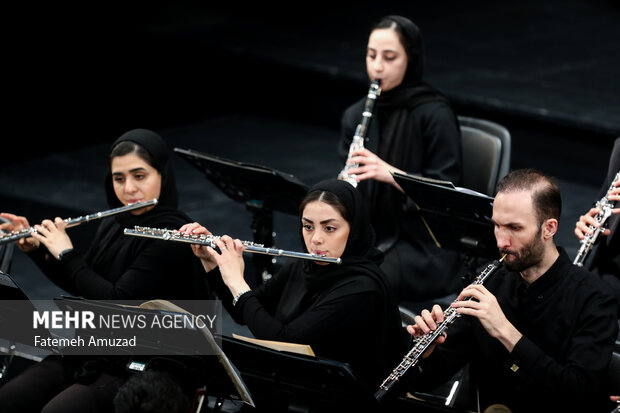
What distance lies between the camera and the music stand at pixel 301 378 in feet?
9.40

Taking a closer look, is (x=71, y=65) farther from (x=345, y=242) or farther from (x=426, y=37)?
(x=345, y=242)

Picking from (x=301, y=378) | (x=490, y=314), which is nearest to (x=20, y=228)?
(x=301, y=378)

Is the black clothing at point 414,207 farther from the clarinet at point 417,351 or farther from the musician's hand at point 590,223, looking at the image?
the clarinet at point 417,351

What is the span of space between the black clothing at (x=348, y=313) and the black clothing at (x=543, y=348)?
6.3 inches

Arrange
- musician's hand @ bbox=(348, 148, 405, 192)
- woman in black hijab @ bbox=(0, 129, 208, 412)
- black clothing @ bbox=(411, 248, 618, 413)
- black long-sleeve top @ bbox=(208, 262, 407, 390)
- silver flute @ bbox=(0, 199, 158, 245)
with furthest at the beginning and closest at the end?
1. musician's hand @ bbox=(348, 148, 405, 192)
2. silver flute @ bbox=(0, 199, 158, 245)
3. woman in black hijab @ bbox=(0, 129, 208, 412)
4. black long-sleeve top @ bbox=(208, 262, 407, 390)
5. black clothing @ bbox=(411, 248, 618, 413)

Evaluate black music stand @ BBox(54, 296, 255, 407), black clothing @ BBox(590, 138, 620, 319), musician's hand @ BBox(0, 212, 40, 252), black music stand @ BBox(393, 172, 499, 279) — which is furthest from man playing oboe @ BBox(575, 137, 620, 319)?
musician's hand @ BBox(0, 212, 40, 252)

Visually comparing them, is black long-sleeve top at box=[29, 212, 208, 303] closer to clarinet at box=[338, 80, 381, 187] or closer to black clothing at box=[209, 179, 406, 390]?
black clothing at box=[209, 179, 406, 390]

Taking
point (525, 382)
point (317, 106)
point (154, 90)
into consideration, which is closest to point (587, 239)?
point (525, 382)

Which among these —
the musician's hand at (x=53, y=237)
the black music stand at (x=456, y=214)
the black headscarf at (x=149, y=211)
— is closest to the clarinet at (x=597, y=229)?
the black music stand at (x=456, y=214)

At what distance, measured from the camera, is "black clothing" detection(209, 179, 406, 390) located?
334cm

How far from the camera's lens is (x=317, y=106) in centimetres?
741

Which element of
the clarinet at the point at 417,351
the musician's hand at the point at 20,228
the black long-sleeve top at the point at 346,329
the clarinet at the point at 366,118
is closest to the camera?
the clarinet at the point at 417,351

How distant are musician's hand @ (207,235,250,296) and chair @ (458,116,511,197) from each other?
1.37 metres

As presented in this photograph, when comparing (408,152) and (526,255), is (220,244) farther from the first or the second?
(408,152)
